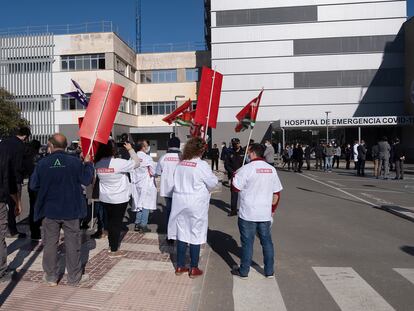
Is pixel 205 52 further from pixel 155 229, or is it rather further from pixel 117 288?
pixel 117 288

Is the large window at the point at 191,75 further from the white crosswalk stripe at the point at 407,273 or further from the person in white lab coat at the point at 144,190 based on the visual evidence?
the white crosswalk stripe at the point at 407,273

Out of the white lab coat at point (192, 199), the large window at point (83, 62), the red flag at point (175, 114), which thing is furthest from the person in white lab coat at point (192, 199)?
the large window at point (83, 62)

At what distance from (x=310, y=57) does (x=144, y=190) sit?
39.0 m

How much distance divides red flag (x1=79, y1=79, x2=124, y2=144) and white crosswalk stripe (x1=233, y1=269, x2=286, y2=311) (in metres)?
2.67

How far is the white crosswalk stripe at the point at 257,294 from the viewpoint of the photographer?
177 inches

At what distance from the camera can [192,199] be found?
208 inches

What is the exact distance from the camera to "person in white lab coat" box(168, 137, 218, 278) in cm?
529

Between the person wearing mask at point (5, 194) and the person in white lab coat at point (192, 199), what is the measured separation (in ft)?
6.89

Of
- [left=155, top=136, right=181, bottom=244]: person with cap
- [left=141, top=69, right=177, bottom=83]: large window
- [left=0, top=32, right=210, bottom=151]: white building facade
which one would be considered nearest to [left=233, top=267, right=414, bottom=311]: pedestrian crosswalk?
[left=155, top=136, right=181, bottom=244]: person with cap

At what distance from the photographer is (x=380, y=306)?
451 centimetres

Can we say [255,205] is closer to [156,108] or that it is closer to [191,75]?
[191,75]

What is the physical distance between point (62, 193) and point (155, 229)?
379cm

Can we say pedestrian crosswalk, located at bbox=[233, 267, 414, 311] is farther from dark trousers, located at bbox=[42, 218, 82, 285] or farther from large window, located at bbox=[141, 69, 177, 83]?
large window, located at bbox=[141, 69, 177, 83]

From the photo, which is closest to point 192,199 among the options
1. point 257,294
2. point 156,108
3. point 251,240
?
point 251,240
